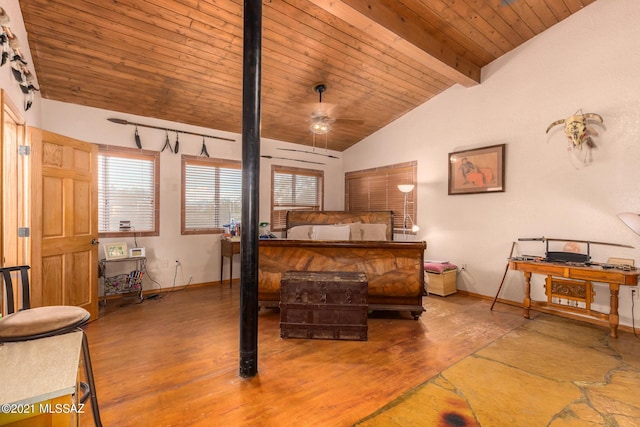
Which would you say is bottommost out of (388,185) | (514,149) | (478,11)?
(388,185)

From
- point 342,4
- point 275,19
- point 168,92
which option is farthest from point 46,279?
point 342,4

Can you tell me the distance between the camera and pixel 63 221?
3248 mm

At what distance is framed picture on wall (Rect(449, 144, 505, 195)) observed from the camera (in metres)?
4.30

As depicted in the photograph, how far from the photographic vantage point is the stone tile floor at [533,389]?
186 cm

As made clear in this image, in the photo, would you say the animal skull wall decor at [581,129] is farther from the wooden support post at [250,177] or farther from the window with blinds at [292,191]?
the window with blinds at [292,191]

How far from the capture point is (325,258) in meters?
3.61

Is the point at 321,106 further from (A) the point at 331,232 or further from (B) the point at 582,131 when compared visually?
(B) the point at 582,131

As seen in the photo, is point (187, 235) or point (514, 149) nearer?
point (514, 149)

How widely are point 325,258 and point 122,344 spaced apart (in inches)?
87.7

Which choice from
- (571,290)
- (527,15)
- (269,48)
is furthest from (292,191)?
(571,290)

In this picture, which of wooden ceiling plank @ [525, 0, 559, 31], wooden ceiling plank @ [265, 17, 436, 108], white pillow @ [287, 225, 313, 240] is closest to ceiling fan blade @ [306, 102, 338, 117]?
wooden ceiling plank @ [265, 17, 436, 108]

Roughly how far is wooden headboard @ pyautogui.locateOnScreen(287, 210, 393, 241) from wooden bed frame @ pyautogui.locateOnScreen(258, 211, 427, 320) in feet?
6.23

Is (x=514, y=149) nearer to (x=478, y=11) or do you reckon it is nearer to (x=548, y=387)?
(x=478, y=11)

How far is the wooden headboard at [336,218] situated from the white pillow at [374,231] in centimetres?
17
